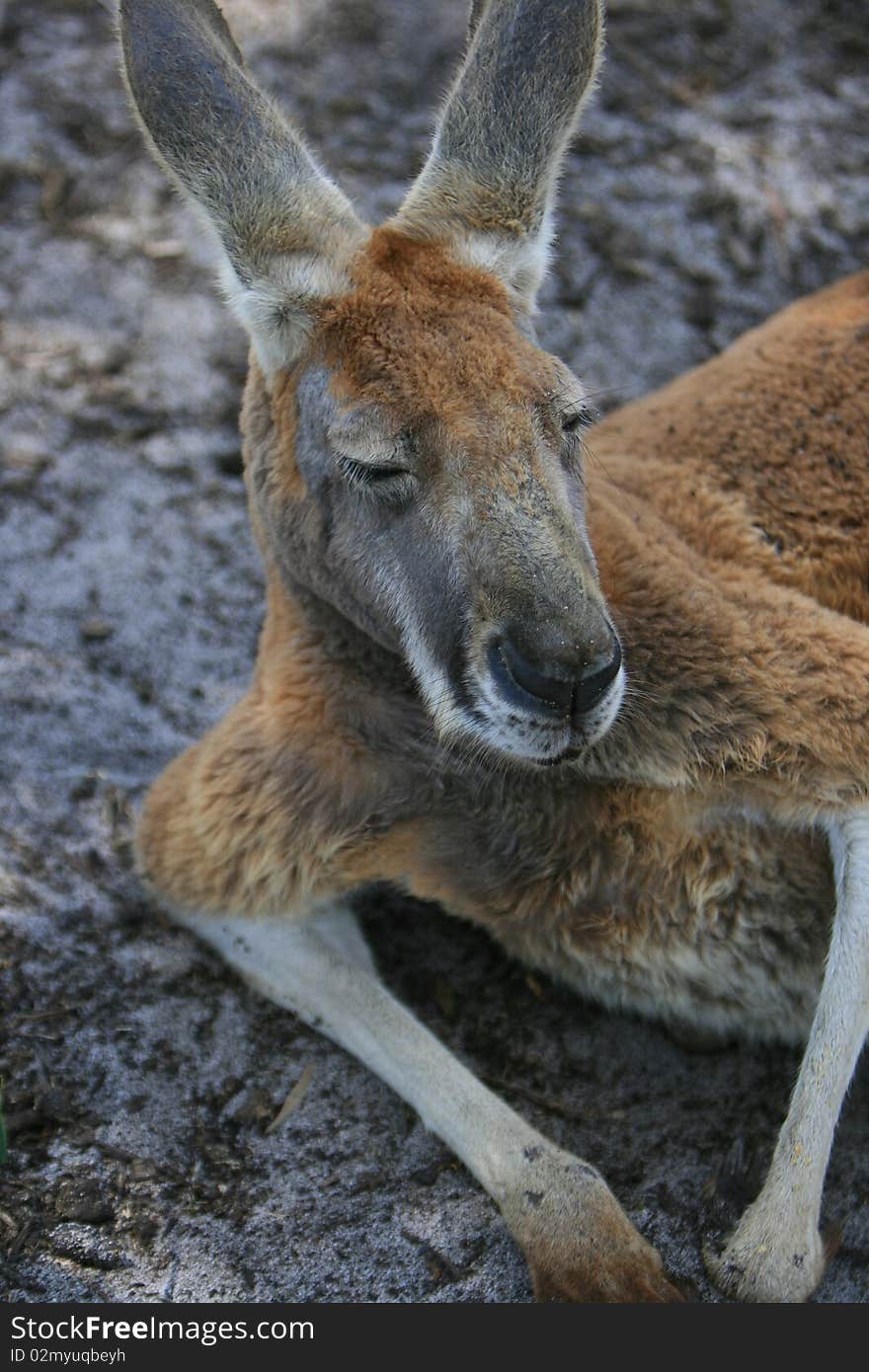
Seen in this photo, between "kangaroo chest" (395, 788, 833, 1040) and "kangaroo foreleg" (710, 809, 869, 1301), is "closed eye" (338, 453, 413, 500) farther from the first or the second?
"kangaroo foreleg" (710, 809, 869, 1301)

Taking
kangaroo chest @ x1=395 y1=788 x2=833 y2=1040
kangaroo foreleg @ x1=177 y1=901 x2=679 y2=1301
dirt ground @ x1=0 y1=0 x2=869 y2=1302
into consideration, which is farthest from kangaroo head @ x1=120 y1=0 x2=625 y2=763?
dirt ground @ x1=0 y1=0 x2=869 y2=1302

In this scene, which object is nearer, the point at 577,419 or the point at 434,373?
the point at 434,373

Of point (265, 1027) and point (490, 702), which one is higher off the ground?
point (490, 702)

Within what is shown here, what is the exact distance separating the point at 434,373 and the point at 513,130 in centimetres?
79

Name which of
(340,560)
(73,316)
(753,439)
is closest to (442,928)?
(340,560)

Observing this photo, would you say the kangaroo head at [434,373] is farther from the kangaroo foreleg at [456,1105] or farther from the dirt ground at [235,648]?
the dirt ground at [235,648]

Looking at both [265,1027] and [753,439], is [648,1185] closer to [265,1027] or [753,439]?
[265,1027]

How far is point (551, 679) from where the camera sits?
2.54m

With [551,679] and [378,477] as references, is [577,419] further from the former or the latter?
[551,679]


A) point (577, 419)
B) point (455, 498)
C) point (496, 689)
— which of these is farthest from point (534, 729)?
point (577, 419)

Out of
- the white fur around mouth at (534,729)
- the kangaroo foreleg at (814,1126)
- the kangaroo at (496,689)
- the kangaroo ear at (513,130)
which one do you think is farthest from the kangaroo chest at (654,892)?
the kangaroo ear at (513,130)

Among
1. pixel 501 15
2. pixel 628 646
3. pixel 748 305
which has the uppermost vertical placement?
pixel 501 15

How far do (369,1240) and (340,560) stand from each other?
147 cm

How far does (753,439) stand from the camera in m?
3.72
